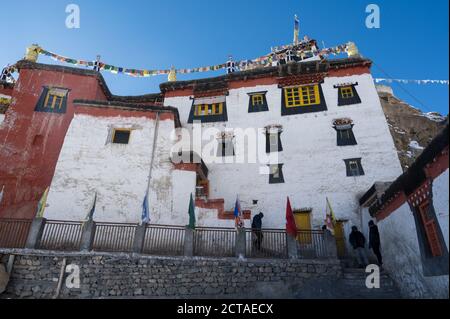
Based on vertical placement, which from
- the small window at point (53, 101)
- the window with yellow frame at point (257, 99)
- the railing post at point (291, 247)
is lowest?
the railing post at point (291, 247)

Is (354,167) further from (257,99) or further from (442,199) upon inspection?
(442,199)

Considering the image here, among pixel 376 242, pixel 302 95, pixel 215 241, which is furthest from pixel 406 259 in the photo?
pixel 302 95

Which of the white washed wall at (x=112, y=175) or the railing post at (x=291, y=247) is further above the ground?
the white washed wall at (x=112, y=175)

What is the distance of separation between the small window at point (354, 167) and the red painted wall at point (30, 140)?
51.3 feet

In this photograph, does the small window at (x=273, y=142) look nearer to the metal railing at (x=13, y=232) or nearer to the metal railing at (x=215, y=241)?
the metal railing at (x=215, y=241)

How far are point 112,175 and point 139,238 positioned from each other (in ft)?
14.3

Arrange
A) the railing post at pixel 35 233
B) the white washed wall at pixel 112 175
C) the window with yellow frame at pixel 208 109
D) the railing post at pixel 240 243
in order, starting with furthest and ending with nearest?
the window with yellow frame at pixel 208 109
the white washed wall at pixel 112 175
the railing post at pixel 240 243
the railing post at pixel 35 233

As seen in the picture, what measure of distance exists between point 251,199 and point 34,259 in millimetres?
10315

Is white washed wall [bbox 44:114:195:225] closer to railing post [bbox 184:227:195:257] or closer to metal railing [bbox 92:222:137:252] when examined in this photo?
metal railing [bbox 92:222:137:252]

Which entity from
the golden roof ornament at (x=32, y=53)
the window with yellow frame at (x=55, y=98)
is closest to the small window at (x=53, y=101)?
the window with yellow frame at (x=55, y=98)

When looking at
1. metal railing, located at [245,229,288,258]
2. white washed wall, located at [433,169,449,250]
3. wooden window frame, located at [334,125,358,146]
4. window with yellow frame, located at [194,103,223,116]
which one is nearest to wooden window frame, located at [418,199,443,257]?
white washed wall, located at [433,169,449,250]

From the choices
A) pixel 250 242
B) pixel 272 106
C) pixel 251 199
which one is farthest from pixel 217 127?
pixel 250 242

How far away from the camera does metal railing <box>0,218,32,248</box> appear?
12.2 metres

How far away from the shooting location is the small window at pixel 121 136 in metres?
16.4
